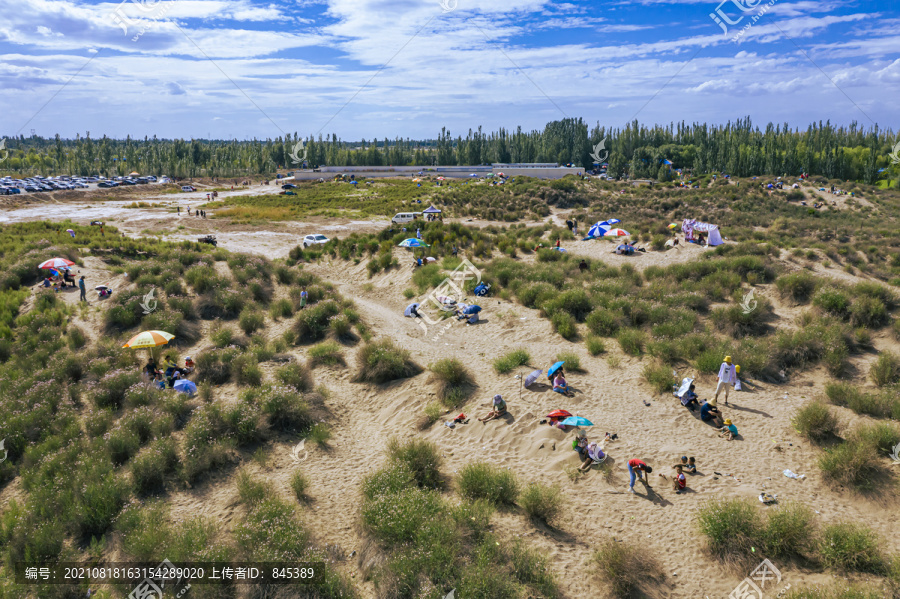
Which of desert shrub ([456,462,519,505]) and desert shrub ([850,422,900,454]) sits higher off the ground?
desert shrub ([850,422,900,454])

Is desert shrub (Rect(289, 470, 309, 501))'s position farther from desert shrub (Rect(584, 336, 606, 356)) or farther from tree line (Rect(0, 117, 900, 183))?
tree line (Rect(0, 117, 900, 183))

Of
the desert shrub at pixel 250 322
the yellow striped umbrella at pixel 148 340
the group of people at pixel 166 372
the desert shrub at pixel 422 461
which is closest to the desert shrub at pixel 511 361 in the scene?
the desert shrub at pixel 422 461

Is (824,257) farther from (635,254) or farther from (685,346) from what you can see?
(685,346)

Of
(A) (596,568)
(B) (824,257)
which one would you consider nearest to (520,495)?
(A) (596,568)

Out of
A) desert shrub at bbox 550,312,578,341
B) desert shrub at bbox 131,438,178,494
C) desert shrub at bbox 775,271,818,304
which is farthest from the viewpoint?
desert shrub at bbox 775,271,818,304

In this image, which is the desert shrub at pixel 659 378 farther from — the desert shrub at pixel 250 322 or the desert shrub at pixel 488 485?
the desert shrub at pixel 250 322

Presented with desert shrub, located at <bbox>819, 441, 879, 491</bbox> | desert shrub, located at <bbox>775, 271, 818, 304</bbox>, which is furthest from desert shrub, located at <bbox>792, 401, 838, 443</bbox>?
desert shrub, located at <bbox>775, 271, 818, 304</bbox>
